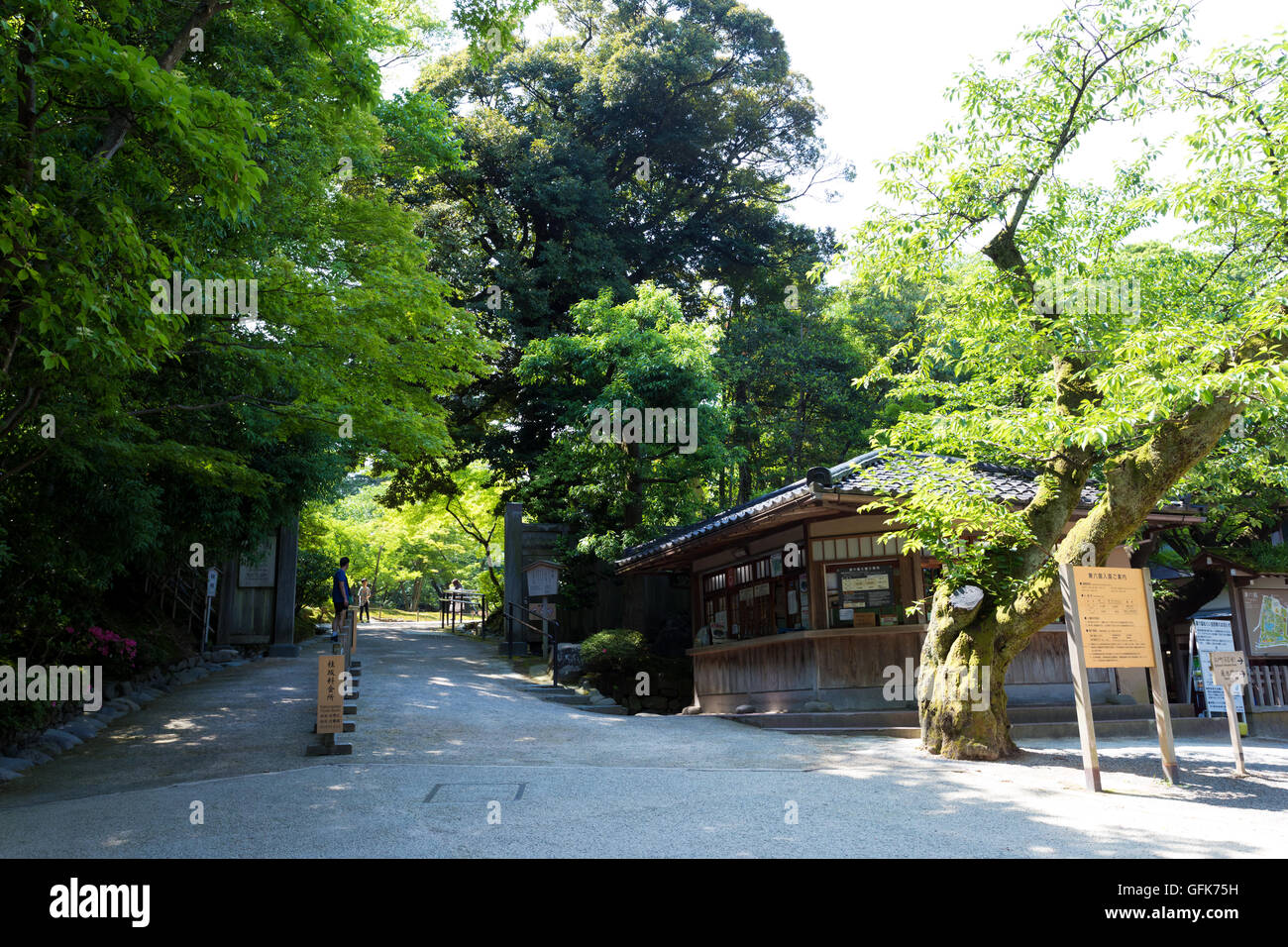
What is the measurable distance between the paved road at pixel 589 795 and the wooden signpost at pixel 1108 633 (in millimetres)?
432

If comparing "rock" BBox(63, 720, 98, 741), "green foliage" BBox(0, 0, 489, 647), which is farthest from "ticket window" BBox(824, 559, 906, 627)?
"rock" BBox(63, 720, 98, 741)

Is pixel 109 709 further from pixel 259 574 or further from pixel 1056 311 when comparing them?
pixel 1056 311

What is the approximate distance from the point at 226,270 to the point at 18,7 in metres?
2.73

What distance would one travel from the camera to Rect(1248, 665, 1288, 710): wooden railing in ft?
41.5

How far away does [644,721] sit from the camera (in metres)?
12.6

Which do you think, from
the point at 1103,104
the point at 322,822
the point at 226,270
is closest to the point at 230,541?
the point at 226,270

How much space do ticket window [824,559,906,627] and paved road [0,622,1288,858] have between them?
2198 millimetres

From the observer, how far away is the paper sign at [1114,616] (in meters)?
7.58

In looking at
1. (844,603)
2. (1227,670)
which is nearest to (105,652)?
(844,603)

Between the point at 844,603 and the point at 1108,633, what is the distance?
207 inches

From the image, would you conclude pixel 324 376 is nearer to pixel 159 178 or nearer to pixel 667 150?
pixel 159 178

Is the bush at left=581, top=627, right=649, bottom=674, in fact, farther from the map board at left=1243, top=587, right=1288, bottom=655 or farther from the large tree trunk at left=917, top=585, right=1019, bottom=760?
the map board at left=1243, top=587, right=1288, bottom=655

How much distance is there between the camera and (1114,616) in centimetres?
778

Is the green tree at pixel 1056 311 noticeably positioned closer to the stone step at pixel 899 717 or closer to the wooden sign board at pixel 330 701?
the stone step at pixel 899 717
